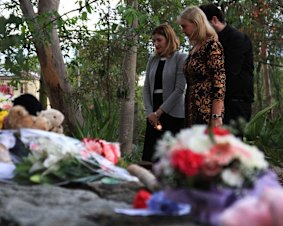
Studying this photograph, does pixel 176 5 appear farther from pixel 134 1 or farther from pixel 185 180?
pixel 185 180

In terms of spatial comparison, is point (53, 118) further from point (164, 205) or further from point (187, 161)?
point (187, 161)

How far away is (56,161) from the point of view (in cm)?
Answer: 214

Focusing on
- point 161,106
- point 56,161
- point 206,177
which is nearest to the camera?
point 206,177

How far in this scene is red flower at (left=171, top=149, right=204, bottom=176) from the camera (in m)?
1.38

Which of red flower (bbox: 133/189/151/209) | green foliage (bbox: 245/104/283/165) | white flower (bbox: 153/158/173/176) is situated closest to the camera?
white flower (bbox: 153/158/173/176)

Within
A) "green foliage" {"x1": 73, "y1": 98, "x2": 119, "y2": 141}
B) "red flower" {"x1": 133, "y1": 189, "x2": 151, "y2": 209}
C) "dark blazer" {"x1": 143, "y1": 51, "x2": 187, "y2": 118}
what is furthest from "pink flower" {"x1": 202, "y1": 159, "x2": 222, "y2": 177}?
"green foliage" {"x1": 73, "y1": 98, "x2": 119, "y2": 141}

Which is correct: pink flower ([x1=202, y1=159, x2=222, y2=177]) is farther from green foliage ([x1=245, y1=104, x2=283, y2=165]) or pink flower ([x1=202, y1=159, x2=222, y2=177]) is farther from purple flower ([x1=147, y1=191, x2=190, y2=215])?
green foliage ([x1=245, y1=104, x2=283, y2=165])

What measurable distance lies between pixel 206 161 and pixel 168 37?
3100 mm

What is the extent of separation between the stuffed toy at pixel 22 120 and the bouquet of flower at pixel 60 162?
0.09 m

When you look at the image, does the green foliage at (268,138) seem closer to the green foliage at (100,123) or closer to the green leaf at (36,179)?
the green foliage at (100,123)

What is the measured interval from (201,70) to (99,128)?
253 cm

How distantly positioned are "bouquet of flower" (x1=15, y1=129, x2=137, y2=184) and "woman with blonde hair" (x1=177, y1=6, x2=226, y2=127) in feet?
4.52

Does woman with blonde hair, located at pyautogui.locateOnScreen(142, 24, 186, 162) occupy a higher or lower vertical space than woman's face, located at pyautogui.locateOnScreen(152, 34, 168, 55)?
lower

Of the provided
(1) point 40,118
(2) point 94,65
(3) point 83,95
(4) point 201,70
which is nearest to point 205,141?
(1) point 40,118
